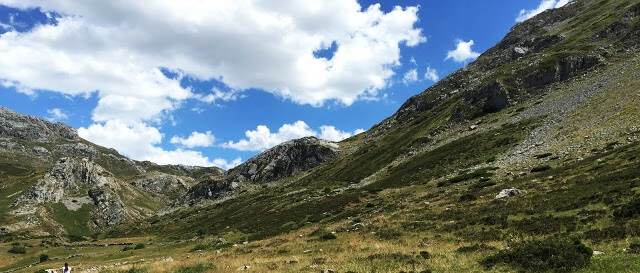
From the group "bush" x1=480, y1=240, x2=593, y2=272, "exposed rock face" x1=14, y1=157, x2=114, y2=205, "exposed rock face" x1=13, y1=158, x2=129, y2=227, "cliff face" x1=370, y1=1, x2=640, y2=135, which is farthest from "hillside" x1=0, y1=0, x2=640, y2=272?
"exposed rock face" x1=14, y1=157, x2=114, y2=205

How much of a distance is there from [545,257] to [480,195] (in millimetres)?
25280

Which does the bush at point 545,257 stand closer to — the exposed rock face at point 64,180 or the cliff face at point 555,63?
the cliff face at point 555,63

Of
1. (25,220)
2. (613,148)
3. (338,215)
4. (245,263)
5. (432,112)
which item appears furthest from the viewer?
(432,112)

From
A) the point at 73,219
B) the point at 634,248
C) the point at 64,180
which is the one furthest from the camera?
the point at 64,180

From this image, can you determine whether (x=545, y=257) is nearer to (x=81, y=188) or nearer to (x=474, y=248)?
(x=474, y=248)

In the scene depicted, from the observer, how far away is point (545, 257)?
18.2 m

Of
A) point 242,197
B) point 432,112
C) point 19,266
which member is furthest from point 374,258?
point 432,112

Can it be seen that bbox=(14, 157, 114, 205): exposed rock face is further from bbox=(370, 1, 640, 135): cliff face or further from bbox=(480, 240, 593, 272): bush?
bbox=(480, 240, 593, 272): bush

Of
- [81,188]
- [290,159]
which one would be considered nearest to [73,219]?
[81,188]

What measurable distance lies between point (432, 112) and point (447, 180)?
90376 millimetres

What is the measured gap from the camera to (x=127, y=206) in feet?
573

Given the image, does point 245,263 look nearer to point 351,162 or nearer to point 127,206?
point 351,162

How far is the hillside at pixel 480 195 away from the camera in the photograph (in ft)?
75.2

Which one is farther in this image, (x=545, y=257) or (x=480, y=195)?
(x=480, y=195)
